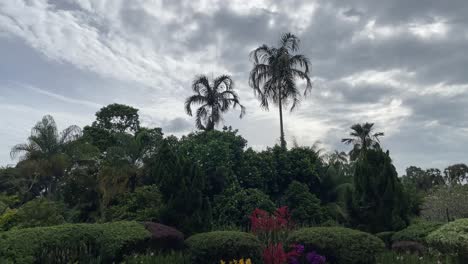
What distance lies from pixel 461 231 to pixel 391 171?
3959mm

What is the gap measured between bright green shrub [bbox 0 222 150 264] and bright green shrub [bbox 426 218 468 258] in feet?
23.5

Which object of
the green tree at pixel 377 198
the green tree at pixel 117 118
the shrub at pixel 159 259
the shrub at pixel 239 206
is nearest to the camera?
the shrub at pixel 159 259

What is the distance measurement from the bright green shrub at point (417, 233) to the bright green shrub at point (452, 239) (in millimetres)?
761

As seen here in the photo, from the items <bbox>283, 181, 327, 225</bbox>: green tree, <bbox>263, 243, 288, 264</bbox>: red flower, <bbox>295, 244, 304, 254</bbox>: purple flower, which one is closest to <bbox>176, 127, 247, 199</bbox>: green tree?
<bbox>283, 181, 327, 225</bbox>: green tree

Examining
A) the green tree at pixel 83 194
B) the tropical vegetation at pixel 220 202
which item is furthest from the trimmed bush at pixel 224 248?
the green tree at pixel 83 194

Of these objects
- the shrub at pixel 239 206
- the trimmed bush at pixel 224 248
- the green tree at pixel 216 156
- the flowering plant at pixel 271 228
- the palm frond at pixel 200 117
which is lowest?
the trimmed bush at pixel 224 248

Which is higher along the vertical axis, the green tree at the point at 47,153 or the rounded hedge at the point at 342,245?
the green tree at the point at 47,153

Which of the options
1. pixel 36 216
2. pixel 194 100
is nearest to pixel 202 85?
pixel 194 100

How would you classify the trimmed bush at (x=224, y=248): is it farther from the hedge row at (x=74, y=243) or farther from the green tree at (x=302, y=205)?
the green tree at (x=302, y=205)

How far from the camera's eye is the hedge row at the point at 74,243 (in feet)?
27.1

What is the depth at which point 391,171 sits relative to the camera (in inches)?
536

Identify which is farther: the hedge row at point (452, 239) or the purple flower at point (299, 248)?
the hedge row at point (452, 239)

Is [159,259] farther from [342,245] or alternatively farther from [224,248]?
[342,245]

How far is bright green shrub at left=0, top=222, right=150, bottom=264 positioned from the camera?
325 inches
